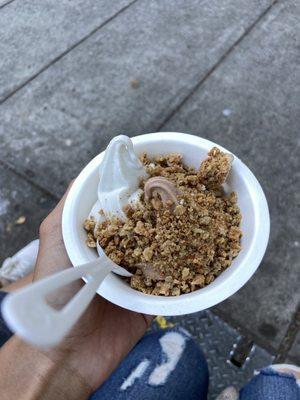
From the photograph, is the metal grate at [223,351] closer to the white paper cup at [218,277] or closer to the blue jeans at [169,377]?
the blue jeans at [169,377]

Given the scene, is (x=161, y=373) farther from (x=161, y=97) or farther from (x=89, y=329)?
(x=161, y=97)

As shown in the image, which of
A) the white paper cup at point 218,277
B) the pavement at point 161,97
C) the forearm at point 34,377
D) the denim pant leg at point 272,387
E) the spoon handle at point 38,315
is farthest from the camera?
the pavement at point 161,97

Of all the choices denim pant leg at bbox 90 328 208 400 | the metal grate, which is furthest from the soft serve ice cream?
the metal grate

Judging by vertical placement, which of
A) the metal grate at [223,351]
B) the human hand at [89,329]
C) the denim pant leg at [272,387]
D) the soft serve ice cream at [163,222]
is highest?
the soft serve ice cream at [163,222]

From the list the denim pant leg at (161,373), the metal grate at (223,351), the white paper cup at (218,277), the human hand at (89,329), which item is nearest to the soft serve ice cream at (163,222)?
the white paper cup at (218,277)

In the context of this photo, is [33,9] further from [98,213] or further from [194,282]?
[194,282]

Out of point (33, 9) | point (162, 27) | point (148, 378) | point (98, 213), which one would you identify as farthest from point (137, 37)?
point (148, 378)
